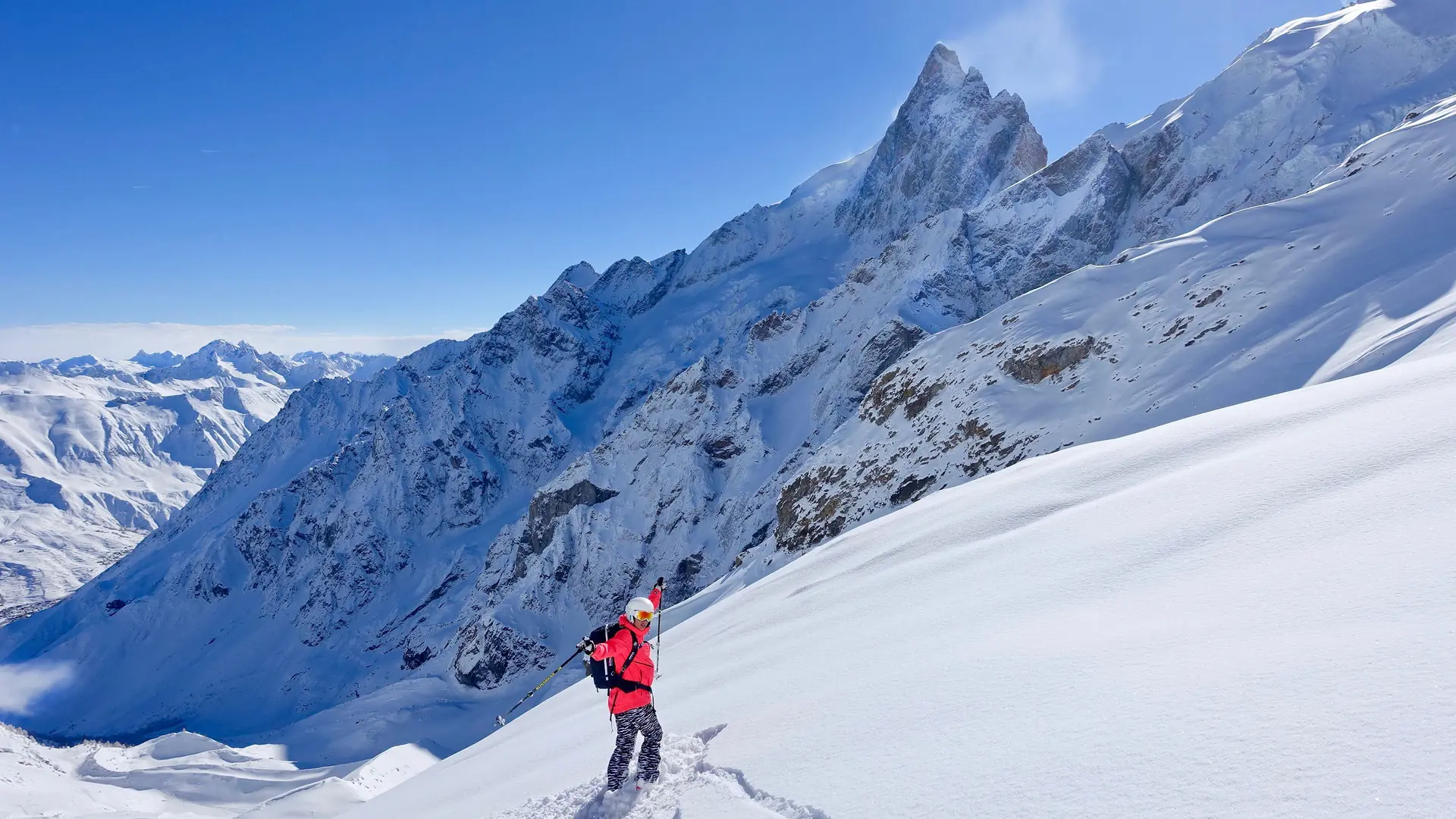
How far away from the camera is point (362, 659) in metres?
98.6

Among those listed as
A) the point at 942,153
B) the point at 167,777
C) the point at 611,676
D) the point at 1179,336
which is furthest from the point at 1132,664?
the point at 942,153

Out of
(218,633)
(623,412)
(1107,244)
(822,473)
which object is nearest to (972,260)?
(1107,244)

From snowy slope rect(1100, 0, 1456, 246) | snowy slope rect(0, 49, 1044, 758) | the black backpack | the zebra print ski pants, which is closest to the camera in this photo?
the zebra print ski pants

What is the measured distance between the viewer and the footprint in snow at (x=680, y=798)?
5011mm

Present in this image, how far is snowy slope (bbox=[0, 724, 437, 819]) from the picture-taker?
144 ft

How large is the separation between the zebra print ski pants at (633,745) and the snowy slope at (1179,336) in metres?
18.2

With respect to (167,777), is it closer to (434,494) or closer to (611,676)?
(434,494)

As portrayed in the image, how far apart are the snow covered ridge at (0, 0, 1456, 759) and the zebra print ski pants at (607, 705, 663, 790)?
24424mm

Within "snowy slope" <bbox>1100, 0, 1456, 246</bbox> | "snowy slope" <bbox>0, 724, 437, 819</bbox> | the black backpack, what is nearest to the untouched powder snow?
the black backpack

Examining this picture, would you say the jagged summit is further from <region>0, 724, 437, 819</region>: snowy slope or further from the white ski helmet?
the white ski helmet

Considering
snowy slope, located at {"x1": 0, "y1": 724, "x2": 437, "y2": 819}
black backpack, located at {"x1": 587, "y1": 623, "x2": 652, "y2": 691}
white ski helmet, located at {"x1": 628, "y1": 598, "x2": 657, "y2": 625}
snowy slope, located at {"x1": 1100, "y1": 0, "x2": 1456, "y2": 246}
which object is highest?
snowy slope, located at {"x1": 1100, "y1": 0, "x2": 1456, "y2": 246}

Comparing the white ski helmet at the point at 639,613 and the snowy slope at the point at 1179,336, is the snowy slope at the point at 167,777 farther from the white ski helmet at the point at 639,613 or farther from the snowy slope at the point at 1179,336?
the white ski helmet at the point at 639,613

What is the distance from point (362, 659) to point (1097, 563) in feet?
374

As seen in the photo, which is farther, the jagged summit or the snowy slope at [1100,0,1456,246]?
the jagged summit
